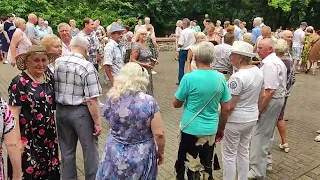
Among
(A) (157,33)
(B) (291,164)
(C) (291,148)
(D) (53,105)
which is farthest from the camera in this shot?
(A) (157,33)

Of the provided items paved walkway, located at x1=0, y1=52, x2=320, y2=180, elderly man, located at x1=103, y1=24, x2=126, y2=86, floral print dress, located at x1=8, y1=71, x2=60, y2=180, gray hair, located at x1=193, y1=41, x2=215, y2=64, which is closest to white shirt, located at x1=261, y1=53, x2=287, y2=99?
gray hair, located at x1=193, y1=41, x2=215, y2=64

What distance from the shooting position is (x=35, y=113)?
3400mm

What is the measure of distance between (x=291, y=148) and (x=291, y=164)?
28.7 inches

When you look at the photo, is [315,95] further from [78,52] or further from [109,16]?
[109,16]

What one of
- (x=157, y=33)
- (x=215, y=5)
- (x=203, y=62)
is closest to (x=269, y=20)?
(x=215, y=5)

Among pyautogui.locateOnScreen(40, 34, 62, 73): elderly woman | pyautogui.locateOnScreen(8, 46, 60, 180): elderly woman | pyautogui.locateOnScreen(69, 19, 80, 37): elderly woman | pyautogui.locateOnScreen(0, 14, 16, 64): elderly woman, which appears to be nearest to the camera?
pyautogui.locateOnScreen(8, 46, 60, 180): elderly woman

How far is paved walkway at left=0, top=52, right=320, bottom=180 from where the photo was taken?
486 cm

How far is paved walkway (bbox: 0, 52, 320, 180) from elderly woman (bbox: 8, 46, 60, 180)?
1.00 meters

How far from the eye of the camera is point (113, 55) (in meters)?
5.97

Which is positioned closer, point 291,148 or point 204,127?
point 204,127

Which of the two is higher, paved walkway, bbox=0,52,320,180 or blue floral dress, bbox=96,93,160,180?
blue floral dress, bbox=96,93,160,180

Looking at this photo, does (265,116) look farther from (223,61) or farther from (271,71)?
(223,61)

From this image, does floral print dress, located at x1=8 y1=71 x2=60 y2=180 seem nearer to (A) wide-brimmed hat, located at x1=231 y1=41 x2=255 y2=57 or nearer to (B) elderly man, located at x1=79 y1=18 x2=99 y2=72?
(A) wide-brimmed hat, located at x1=231 y1=41 x2=255 y2=57

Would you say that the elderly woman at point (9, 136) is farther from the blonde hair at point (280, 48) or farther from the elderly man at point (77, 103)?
the blonde hair at point (280, 48)
